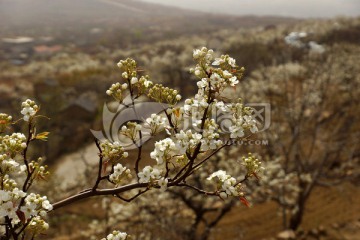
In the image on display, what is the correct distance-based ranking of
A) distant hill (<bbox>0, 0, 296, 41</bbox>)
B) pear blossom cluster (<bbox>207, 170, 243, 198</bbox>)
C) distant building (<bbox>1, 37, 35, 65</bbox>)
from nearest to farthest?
1. pear blossom cluster (<bbox>207, 170, 243, 198</bbox>)
2. distant building (<bbox>1, 37, 35, 65</bbox>)
3. distant hill (<bbox>0, 0, 296, 41</bbox>)

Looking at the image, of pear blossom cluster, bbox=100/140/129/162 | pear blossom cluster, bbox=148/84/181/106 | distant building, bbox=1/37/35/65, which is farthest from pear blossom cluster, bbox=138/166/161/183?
distant building, bbox=1/37/35/65

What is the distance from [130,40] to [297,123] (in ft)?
199

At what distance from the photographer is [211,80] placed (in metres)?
2.71

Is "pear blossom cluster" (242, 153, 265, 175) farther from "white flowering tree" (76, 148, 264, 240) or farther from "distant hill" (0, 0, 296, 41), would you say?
"distant hill" (0, 0, 296, 41)

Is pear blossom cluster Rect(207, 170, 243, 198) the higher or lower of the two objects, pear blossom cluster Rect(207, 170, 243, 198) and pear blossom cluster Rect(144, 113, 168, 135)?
Result: the lower

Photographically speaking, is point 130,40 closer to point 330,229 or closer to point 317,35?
point 317,35

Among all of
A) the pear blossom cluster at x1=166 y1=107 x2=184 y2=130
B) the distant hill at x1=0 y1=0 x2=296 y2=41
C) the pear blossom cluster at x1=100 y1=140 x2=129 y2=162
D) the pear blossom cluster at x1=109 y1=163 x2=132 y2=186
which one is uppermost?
the pear blossom cluster at x1=166 y1=107 x2=184 y2=130

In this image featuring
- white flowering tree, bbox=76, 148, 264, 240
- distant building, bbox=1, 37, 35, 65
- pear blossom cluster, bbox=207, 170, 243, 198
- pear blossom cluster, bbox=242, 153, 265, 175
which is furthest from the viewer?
distant building, bbox=1, 37, 35, 65

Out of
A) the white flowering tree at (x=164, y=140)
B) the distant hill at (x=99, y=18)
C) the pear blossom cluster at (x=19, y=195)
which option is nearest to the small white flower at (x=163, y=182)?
the white flowering tree at (x=164, y=140)

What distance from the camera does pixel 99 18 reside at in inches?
4577

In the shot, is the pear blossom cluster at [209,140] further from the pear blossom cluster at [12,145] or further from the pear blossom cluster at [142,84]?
the pear blossom cluster at [12,145]

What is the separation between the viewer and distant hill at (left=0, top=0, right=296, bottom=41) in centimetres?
9188

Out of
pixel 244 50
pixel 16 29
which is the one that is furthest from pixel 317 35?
pixel 16 29

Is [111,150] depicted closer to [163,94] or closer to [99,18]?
[163,94]
